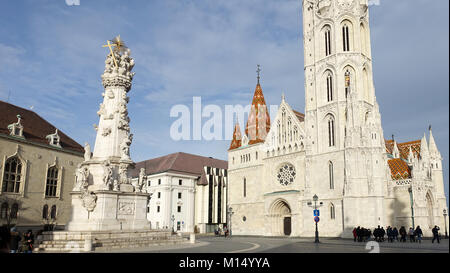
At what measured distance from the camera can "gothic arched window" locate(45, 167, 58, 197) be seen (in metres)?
37.4

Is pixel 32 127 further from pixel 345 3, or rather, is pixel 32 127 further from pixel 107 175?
pixel 345 3

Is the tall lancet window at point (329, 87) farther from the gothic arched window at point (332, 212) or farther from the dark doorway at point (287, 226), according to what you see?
the dark doorway at point (287, 226)

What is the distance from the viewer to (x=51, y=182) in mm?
37875

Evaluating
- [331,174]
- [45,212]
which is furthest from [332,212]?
[45,212]

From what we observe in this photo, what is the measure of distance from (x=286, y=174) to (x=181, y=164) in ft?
78.2

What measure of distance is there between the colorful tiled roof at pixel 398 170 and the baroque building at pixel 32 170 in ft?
121

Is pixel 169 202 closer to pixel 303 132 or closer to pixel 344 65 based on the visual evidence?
pixel 303 132

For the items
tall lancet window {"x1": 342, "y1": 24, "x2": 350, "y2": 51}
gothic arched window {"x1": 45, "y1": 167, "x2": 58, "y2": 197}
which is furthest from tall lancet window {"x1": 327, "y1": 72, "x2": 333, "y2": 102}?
gothic arched window {"x1": 45, "y1": 167, "x2": 58, "y2": 197}

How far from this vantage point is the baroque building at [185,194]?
2270 inches

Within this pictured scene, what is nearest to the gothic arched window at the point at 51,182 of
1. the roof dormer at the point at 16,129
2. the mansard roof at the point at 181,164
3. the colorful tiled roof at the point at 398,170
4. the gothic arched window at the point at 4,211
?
the gothic arched window at the point at 4,211

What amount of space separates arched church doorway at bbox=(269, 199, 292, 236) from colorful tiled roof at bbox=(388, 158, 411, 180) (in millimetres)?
12856

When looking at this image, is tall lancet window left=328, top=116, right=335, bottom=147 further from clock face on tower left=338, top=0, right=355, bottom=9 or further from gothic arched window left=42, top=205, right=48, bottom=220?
gothic arched window left=42, top=205, right=48, bottom=220

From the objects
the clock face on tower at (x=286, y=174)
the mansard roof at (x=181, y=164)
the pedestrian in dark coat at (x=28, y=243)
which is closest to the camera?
the pedestrian in dark coat at (x=28, y=243)
